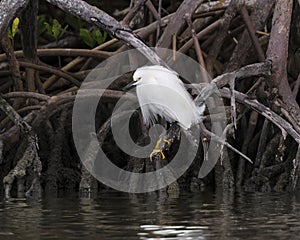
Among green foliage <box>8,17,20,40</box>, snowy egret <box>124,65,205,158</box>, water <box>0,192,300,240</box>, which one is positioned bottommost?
water <box>0,192,300,240</box>

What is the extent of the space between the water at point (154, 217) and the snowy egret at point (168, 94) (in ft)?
1.73

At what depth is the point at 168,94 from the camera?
5.27 m

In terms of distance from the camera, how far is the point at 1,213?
15.9 ft

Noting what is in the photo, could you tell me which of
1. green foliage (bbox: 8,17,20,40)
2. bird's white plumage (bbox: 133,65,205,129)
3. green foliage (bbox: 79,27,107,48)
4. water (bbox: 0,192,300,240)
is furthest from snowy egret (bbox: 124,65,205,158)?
green foliage (bbox: 79,27,107,48)

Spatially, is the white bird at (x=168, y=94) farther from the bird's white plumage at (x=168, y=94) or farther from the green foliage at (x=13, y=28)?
the green foliage at (x=13, y=28)

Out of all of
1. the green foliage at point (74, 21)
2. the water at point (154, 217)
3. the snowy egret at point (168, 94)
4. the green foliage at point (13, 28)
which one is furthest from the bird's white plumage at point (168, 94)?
the green foliage at point (74, 21)

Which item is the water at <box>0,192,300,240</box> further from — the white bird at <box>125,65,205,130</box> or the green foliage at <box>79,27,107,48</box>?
the green foliage at <box>79,27,107,48</box>

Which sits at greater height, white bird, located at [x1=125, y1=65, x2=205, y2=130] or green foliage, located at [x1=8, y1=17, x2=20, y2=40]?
green foliage, located at [x1=8, y1=17, x2=20, y2=40]

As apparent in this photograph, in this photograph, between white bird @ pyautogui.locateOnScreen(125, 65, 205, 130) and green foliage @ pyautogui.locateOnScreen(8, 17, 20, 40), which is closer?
white bird @ pyautogui.locateOnScreen(125, 65, 205, 130)

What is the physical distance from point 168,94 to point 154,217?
0.98 m

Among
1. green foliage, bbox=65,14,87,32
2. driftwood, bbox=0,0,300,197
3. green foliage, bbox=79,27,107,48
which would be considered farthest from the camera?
green foliage, bbox=65,14,87,32

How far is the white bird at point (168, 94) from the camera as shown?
5160 millimetres

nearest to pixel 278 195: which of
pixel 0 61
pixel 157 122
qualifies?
pixel 157 122

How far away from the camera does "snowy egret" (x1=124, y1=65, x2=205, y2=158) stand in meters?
5.16
